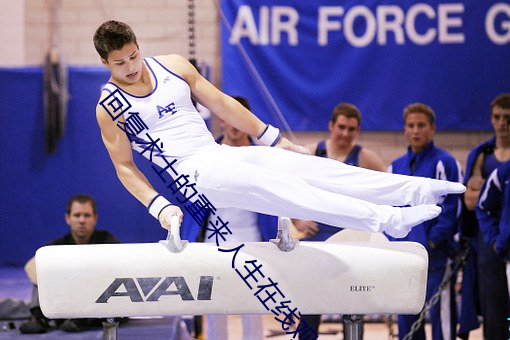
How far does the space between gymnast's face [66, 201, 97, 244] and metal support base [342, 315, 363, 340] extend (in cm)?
234

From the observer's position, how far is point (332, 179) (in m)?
3.87

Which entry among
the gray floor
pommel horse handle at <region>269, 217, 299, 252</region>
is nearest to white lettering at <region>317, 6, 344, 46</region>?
the gray floor

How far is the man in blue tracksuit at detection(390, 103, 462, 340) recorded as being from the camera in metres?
5.13

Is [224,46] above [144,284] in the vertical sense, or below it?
above

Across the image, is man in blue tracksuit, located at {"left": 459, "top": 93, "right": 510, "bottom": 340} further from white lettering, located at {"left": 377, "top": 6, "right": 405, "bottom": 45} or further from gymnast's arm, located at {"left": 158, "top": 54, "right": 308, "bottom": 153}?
white lettering, located at {"left": 377, "top": 6, "right": 405, "bottom": 45}

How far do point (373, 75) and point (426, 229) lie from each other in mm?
3132

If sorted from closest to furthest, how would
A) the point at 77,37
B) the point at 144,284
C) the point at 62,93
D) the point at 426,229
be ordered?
the point at 144,284 → the point at 426,229 → the point at 62,93 → the point at 77,37

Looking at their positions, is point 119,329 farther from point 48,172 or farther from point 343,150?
point 48,172

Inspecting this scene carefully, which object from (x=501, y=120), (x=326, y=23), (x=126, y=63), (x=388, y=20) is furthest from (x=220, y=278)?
(x=388, y=20)

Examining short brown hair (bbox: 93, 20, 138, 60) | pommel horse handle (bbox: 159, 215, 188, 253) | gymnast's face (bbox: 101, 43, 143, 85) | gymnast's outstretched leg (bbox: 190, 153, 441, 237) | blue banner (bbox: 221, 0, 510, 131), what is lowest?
pommel horse handle (bbox: 159, 215, 188, 253)

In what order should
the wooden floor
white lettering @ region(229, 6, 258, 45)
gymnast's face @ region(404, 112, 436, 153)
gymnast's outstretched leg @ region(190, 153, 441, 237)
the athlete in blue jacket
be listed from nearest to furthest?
gymnast's outstretched leg @ region(190, 153, 441, 237), the athlete in blue jacket, gymnast's face @ region(404, 112, 436, 153), the wooden floor, white lettering @ region(229, 6, 258, 45)

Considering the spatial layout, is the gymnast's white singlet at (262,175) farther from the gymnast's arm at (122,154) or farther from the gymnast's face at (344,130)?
the gymnast's face at (344,130)

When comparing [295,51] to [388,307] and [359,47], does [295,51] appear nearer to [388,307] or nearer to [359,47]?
[359,47]

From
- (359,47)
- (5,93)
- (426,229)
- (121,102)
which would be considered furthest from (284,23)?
(121,102)
